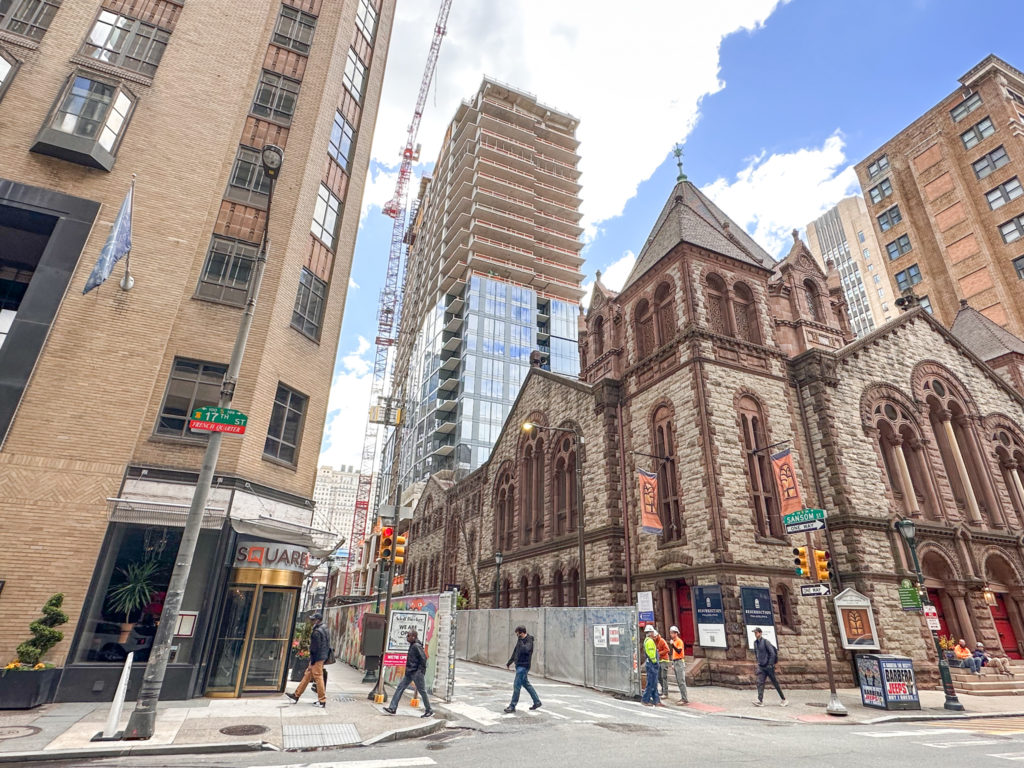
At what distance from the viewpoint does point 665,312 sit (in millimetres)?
26172

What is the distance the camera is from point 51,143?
15.6 m

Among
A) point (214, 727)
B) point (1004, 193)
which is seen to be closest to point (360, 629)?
point (214, 727)

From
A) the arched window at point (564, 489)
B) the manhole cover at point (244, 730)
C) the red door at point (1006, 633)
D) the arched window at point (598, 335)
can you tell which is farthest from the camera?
the arched window at point (598, 335)

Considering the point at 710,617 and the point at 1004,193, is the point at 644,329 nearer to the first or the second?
the point at 710,617

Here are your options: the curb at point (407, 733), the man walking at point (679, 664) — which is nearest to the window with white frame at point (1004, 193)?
the man walking at point (679, 664)

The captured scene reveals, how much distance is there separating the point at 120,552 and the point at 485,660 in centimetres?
1820

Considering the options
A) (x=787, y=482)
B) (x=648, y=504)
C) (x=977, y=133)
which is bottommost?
(x=648, y=504)

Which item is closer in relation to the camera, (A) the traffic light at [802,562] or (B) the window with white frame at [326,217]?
(A) the traffic light at [802,562]

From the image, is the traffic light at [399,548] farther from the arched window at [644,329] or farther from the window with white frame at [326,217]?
the arched window at [644,329]

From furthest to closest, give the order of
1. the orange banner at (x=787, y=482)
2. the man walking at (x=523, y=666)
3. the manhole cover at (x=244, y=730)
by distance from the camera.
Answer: the orange banner at (x=787, y=482)
the man walking at (x=523, y=666)
the manhole cover at (x=244, y=730)

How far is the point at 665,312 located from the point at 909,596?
571 inches

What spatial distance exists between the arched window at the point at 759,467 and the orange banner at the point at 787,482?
2.68 metres

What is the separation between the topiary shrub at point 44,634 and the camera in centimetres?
1095

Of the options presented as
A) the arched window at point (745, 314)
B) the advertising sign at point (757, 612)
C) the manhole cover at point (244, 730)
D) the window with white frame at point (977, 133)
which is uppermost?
the window with white frame at point (977, 133)
